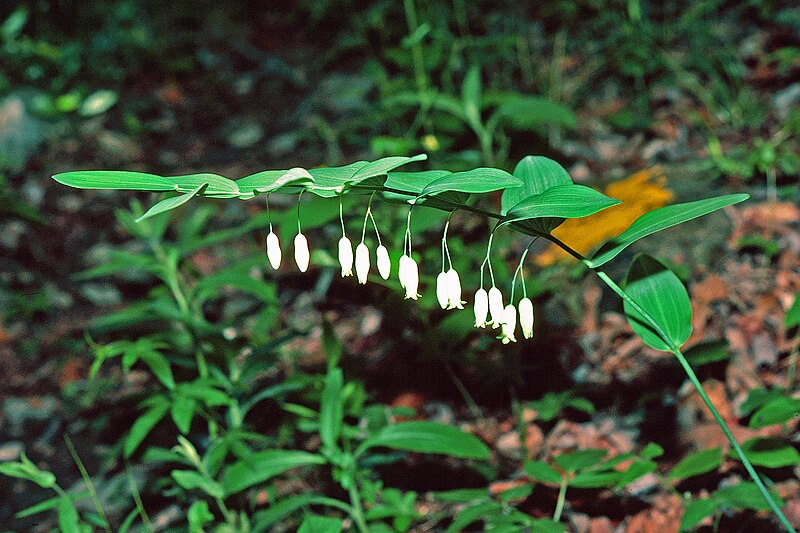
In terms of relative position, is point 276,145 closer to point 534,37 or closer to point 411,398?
point 534,37

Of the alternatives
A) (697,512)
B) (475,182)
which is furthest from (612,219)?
(475,182)

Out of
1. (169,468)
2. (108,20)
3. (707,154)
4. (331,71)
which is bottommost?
(169,468)

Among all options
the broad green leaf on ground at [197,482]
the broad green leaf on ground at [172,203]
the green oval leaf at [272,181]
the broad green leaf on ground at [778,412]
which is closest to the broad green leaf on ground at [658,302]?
the broad green leaf on ground at [778,412]

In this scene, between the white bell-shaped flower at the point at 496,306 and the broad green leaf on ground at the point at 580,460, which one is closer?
the white bell-shaped flower at the point at 496,306

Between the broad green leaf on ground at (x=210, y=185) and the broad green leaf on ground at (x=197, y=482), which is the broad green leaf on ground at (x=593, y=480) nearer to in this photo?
the broad green leaf on ground at (x=197, y=482)

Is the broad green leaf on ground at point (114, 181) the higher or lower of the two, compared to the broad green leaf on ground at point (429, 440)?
higher

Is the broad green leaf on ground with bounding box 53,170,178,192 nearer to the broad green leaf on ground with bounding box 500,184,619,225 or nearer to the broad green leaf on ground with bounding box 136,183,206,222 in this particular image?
the broad green leaf on ground with bounding box 136,183,206,222

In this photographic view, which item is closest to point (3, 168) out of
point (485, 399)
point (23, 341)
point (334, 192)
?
point (23, 341)
